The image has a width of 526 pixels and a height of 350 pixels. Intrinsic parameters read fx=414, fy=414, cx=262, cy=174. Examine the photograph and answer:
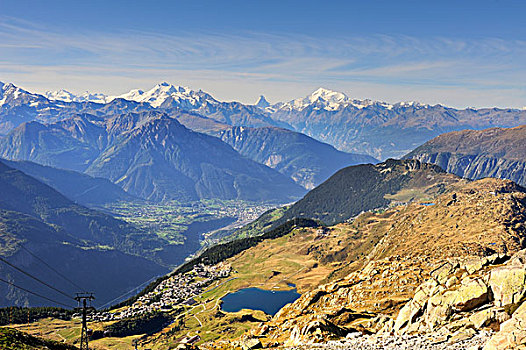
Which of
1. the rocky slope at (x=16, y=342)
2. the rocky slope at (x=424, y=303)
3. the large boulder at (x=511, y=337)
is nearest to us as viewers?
the large boulder at (x=511, y=337)

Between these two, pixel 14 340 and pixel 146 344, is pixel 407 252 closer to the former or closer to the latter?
pixel 146 344

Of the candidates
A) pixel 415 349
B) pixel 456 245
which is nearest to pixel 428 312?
pixel 415 349

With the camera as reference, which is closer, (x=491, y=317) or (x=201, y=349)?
(x=491, y=317)

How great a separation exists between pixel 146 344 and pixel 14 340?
12717cm

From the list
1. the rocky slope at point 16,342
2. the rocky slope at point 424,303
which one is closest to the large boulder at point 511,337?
the rocky slope at point 424,303

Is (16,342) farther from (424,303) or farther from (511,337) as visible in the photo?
(511,337)

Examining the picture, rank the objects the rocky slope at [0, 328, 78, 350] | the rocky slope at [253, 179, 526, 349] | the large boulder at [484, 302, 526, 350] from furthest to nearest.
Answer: the rocky slope at [0, 328, 78, 350]
the rocky slope at [253, 179, 526, 349]
the large boulder at [484, 302, 526, 350]

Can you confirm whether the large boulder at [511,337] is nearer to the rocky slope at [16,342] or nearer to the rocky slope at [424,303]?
the rocky slope at [424,303]

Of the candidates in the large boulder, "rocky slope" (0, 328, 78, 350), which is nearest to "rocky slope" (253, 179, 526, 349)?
the large boulder

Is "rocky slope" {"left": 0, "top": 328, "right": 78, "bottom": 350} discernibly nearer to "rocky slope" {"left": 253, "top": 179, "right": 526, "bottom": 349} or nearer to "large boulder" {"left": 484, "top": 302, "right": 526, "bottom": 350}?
"rocky slope" {"left": 253, "top": 179, "right": 526, "bottom": 349}

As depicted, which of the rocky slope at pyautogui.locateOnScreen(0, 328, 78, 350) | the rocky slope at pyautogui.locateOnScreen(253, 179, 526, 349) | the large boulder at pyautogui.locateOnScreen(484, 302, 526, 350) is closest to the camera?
the large boulder at pyautogui.locateOnScreen(484, 302, 526, 350)

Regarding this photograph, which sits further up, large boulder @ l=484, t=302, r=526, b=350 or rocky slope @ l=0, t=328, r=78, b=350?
large boulder @ l=484, t=302, r=526, b=350

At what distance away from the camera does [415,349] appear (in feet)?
187

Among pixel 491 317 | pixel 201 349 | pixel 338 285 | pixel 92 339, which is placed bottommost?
pixel 92 339
